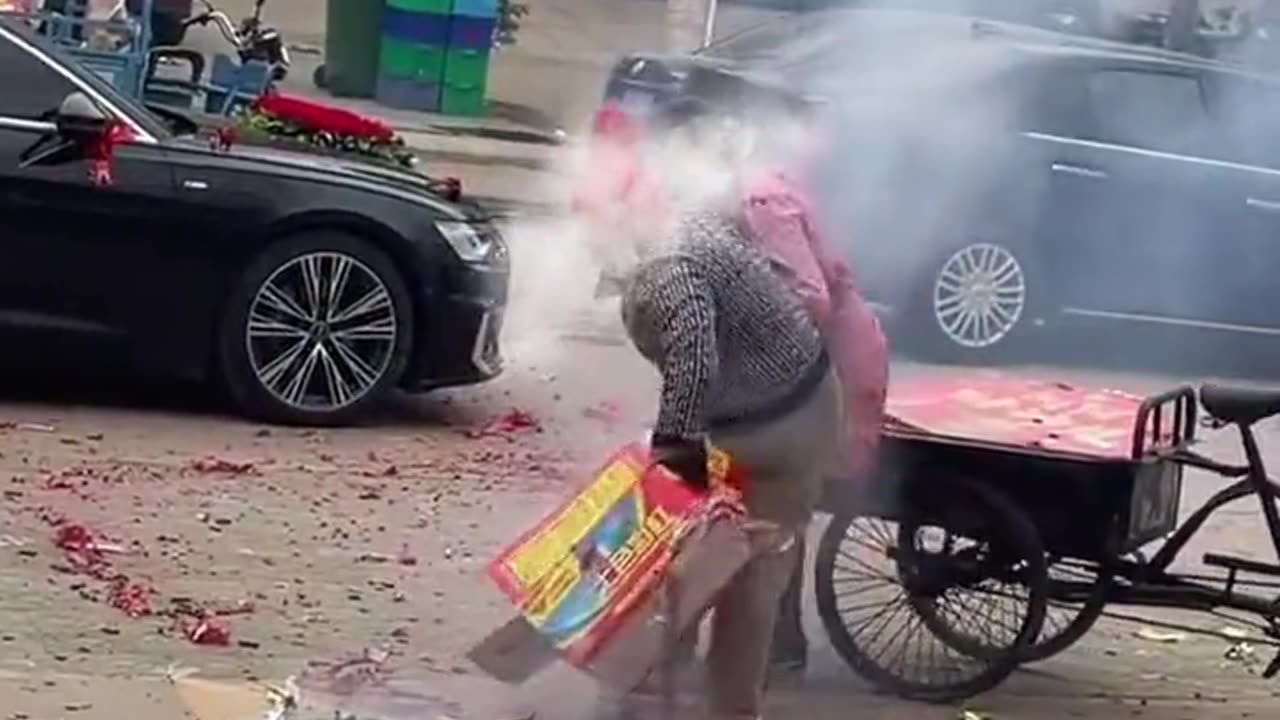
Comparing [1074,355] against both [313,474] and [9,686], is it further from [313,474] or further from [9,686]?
[9,686]

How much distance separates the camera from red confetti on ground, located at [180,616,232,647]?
7504 millimetres

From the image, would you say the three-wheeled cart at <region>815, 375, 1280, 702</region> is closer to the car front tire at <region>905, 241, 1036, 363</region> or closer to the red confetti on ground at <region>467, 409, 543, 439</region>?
the red confetti on ground at <region>467, 409, 543, 439</region>

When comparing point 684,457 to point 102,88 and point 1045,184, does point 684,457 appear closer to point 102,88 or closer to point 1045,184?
point 102,88

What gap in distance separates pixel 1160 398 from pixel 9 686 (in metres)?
2.96

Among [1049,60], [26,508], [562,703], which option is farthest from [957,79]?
[562,703]

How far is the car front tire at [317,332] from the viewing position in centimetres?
1020

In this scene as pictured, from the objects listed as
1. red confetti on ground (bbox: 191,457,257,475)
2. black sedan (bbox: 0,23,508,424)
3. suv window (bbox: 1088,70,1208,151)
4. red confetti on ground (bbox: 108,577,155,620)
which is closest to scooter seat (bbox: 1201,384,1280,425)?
red confetti on ground (bbox: 108,577,155,620)

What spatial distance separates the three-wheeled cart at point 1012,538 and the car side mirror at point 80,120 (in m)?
3.64

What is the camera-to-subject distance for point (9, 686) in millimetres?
6938

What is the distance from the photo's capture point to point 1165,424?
7.60 m

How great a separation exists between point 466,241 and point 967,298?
3.80m

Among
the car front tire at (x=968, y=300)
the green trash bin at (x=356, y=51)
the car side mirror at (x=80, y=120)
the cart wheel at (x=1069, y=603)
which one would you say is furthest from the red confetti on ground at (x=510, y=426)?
the green trash bin at (x=356, y=51)

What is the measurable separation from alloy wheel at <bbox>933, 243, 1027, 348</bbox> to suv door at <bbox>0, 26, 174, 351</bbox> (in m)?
4.66

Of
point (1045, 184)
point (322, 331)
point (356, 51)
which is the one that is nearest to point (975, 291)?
point (1045, 184)
